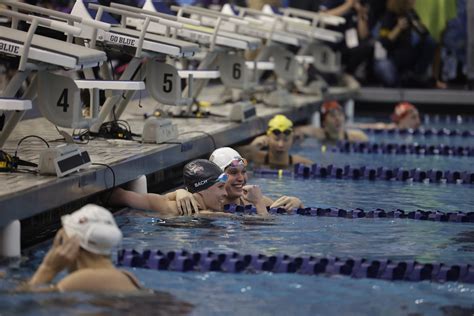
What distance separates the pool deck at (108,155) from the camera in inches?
251

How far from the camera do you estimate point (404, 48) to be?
16859mm

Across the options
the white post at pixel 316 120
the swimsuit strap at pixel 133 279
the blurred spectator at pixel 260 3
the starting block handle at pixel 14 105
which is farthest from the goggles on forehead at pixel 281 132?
the blurred spectator at pixel 260 3

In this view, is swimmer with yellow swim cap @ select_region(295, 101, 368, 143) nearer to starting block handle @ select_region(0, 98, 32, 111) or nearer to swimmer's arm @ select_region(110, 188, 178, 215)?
swimmer's arm @ select_region(110, 188, 178, 215)

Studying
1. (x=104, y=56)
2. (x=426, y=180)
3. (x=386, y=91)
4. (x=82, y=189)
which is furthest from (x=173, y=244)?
(x=386, y=91)

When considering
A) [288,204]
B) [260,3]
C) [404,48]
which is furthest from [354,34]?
[288,204]

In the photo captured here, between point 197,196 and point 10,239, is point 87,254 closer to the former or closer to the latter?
point 10,239

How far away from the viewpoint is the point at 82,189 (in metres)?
7.03

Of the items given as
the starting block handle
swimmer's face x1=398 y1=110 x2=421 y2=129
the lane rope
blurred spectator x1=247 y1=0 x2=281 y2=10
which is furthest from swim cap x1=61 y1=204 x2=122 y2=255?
blurred spectator x1=247 y1=0 x2=281 y2=10

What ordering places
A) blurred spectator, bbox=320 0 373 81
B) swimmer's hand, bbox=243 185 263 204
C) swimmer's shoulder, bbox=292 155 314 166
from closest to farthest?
1. swimmer's hand, bbox=243 185 263 204
2. swimmer's shoulder, bbox=292 155 314 166
3. blurred spectator, bbox=320 0 373 81

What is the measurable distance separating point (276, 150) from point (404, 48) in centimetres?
685

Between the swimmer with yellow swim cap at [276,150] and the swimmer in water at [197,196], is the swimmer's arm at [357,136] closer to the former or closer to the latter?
the swimmer with yellow swim cap at [276,150]

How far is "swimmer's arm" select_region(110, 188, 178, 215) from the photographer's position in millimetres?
7777

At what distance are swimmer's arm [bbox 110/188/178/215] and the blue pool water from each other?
2.8 inches

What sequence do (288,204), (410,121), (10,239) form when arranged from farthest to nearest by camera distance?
(410,121), (288,204), (10,239)
